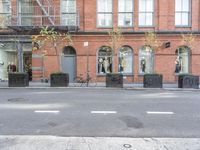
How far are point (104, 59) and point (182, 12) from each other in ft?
26.5

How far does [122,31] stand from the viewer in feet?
75.8

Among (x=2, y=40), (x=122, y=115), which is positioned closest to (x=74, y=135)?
(x=122, y=115)

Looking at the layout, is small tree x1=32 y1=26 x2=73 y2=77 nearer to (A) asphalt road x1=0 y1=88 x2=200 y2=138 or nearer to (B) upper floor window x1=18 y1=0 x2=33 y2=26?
(B) upper floor window x1=18 y1=0 x2=33 y2=26

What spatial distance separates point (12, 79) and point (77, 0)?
914 cm

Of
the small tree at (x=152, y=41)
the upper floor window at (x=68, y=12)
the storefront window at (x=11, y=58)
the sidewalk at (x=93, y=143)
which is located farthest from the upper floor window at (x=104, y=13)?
the sidewalk at (x=93, y=143)

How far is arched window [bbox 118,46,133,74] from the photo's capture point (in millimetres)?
23484

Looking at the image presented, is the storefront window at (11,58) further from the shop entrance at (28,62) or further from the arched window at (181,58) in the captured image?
the arched window at (181,58)

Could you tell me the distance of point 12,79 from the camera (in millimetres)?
19203

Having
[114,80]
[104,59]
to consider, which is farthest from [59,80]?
[104,59]

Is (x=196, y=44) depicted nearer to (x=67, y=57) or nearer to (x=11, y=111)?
(x=67, y=57)

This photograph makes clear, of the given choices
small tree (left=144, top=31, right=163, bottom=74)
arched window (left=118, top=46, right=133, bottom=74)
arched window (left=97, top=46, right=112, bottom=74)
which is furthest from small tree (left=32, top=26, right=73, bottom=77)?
small tree (left=144, top=31, right=163, bottom=74)

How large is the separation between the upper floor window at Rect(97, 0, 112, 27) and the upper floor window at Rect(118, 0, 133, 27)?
0.89 m

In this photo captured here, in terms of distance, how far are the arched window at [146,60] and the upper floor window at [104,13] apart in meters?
3.76

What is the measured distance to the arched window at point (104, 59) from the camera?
77.0 feet
